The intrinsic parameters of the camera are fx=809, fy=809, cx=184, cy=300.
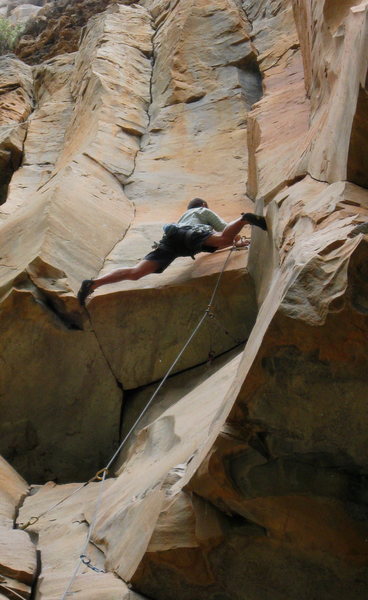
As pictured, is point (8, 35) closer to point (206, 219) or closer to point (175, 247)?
point (206, 219)

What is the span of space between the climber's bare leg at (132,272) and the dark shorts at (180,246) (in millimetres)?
53

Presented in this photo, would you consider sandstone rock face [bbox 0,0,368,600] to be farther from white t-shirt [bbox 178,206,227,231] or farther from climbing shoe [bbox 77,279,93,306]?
white t-shirt [bbox 178,206,227,231]

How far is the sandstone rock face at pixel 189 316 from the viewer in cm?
358

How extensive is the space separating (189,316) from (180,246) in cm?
66

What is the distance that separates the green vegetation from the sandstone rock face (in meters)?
3.14

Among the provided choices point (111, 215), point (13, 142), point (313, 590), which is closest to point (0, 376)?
point (111, 215)

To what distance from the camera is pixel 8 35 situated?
18.1 m

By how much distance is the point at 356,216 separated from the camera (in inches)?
146

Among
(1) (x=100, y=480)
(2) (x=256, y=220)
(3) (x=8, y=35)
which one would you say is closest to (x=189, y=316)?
(2) (x=256, y=220)

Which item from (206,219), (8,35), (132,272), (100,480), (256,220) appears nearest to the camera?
(256,220)

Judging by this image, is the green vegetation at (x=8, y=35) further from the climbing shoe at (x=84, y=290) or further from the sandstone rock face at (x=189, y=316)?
the climbing shoe at (x=84, y=290)

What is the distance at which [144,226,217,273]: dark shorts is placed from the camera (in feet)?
24.1

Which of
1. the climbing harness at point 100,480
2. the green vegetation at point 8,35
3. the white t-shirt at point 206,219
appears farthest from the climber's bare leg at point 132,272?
the green vegetation at point 8,35

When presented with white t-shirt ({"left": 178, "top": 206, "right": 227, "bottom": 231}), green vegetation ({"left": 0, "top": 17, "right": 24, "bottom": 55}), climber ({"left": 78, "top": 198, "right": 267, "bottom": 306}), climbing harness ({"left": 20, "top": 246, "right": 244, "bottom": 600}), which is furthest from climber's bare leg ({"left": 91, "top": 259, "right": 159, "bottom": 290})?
green vegetation ({"left": 0, "top": 17, "right": 24, "bottom": 55})
